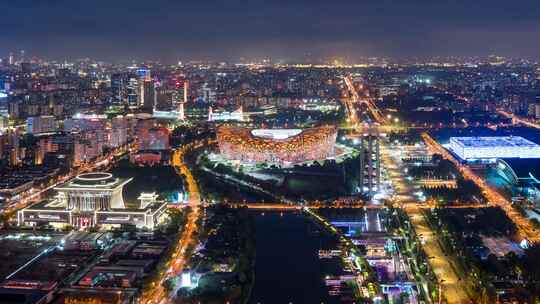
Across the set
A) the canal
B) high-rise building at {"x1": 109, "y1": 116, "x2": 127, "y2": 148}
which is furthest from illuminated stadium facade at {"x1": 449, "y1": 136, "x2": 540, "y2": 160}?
high-rise building at {"x1": 109, "y1": 116, "x2": 127, "y2": 148}

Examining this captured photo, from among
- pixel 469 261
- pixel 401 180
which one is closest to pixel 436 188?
pixel 401 180

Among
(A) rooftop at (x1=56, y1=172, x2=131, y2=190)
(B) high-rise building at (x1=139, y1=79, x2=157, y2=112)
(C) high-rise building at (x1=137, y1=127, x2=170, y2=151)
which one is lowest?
(A) rooftop at (x1=56, y1=172, x2=131, y2=190)

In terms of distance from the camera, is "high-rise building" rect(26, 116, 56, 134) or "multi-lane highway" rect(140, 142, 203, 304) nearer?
"multi-lane highway" rect(140, 142, 203, 304)

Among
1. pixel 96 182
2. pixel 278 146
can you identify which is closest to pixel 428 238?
pixel 96 182

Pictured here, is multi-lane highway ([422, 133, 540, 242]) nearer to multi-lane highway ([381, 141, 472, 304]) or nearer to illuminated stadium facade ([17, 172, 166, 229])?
multi-lane highway ([381, 141, 472, 304])

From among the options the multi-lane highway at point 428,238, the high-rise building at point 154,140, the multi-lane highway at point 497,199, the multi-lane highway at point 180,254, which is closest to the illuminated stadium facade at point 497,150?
the multi-lane highway at point 497,199

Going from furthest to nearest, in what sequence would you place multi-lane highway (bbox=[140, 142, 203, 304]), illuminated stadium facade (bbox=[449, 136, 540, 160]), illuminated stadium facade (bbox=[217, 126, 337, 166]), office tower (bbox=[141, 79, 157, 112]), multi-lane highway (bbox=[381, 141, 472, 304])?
office tower (bbox=[141, 79, 157, 112]) → illuminated stadium facade (bbox=[449, 136, 540, 160]) → illuminated stadium facade (bbox=[217, 126, 337, 166]) → multi-lane highway (bbox=[381, 141, 472, 304]) → multi-lane highway (bbox=[140, 142, 203, 304])
